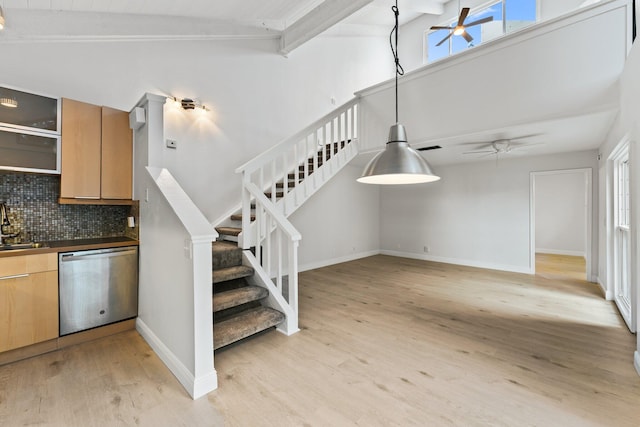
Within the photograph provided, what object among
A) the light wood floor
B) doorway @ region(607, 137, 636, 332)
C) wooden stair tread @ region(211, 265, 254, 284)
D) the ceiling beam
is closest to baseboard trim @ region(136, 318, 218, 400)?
the light wood floor

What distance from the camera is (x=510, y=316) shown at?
10.8 ft

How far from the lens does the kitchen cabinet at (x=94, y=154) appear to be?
106 inches

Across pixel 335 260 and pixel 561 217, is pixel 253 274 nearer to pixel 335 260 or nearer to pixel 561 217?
pixel 335 260

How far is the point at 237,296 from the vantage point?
9.09 ft

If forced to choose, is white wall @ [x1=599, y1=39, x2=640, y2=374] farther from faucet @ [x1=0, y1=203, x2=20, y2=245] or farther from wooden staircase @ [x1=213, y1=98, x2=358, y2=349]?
faucet @ [x1=0, y1=203, x2=20, y2=245]

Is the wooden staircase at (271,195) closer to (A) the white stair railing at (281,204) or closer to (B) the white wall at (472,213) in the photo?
(A) the white stair railing at (281,204)

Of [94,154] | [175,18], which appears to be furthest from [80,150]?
[175,18]

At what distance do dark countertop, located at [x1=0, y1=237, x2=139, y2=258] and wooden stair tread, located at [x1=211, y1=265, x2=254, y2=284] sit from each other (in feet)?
3.03

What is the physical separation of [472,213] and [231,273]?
5073 millimetres

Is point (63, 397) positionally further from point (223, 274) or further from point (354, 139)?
point (354, 139)

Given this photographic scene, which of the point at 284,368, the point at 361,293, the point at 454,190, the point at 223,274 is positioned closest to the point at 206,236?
the point at 223,274

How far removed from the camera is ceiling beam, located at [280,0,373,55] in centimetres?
406

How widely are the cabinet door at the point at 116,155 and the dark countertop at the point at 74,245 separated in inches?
18.4

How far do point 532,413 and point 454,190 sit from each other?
495 centimetres
